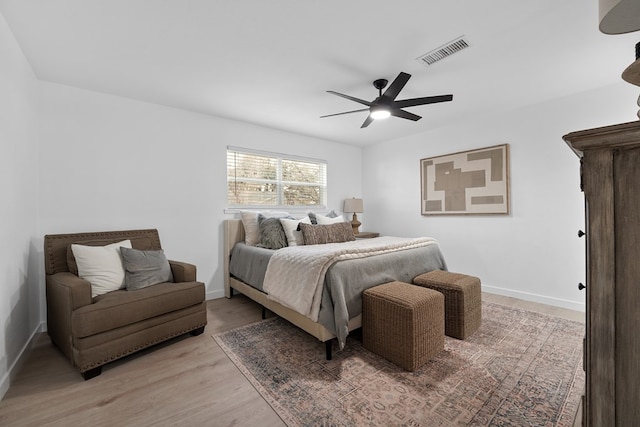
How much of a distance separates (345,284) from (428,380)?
0.84 meters

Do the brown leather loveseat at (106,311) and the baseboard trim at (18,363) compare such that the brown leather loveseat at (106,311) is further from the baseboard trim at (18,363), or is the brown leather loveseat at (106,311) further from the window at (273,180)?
the window at (273,180)

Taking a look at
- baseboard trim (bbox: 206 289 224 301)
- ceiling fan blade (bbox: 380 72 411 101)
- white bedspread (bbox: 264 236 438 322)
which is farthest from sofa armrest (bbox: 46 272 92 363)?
ceiling fan blade (bbox: 380 72 411 101)

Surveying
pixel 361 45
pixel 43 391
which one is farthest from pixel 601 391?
pixel 43 391

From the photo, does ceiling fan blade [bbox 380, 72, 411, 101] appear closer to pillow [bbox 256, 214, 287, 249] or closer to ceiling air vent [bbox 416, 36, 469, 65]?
ceiling air vent [bbox 416, 36, 469, 65]

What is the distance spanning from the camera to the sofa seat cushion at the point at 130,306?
1861 millimetres

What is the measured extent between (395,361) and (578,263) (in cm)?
257

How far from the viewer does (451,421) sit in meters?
1.50

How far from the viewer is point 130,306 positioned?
2.06 metres

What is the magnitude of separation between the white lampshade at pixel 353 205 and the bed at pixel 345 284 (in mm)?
1946

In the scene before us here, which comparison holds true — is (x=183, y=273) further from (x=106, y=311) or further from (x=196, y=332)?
(x=106, y=311)

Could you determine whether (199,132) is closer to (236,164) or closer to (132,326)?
(236,164)

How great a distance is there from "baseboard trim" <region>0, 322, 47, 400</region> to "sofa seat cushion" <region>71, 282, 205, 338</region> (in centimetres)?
45

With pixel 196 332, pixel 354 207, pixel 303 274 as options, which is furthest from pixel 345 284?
pixel 354 207

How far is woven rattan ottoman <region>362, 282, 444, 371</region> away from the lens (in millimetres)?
1952
